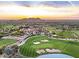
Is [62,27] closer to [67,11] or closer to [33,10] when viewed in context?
[67,11]

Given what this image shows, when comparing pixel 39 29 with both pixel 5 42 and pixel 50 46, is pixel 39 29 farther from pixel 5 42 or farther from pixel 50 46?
pixel 5 42

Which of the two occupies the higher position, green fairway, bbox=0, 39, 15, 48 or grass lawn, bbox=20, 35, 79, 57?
green fairway, bbox=0, 39, 15, 48

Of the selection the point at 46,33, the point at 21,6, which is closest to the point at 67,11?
the point at 46,33

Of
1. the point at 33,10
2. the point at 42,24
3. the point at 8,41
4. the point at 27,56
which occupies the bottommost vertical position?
the point at 27,56

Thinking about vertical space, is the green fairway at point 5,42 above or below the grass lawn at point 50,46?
above

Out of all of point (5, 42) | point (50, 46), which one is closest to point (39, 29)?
point (50, 46)
